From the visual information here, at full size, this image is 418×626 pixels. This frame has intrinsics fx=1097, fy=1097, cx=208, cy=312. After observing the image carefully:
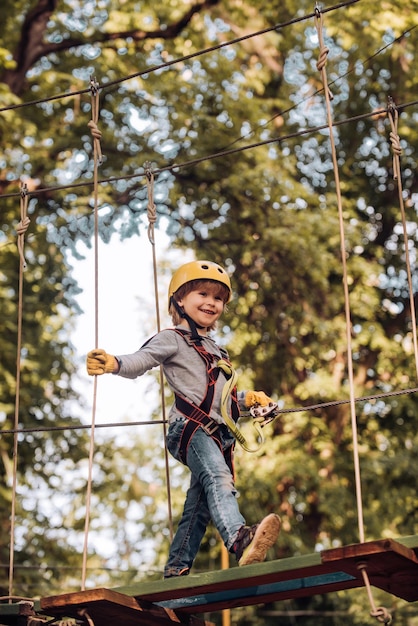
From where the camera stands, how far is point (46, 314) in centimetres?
1218

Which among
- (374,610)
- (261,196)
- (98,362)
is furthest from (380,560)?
(261,196)

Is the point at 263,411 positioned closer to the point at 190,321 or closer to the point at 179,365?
the point at 179,365

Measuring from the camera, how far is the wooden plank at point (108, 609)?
13.4 ft

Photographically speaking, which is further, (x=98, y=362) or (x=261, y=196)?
(x=261, y=196)

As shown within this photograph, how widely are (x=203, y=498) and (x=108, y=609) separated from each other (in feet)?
2.48

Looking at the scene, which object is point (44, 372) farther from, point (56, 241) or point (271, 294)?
point (271, 294)

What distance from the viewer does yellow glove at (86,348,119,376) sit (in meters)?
4.51

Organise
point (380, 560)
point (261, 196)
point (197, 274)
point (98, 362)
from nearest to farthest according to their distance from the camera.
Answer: point (380, 560)
point (98, 362)
point (197, 274)
point (261, 196)

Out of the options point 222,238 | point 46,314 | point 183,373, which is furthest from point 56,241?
point 183,373

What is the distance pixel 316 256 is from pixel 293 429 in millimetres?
2268

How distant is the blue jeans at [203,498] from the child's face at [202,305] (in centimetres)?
54

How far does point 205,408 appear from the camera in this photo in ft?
15.7

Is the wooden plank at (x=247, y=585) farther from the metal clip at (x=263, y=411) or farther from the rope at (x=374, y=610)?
the metal clip at (x=263, y=411)

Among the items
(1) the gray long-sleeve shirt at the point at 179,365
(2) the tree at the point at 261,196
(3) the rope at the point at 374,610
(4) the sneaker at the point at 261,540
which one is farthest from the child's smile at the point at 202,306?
(2) the tree at the point at 261,196
